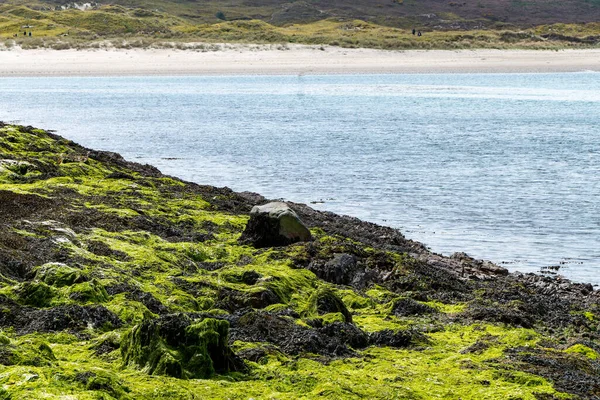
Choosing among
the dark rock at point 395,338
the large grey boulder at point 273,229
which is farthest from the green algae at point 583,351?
the large grey boulder at point 273,229

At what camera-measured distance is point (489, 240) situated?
47.8 ft

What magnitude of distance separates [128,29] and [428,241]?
7810 cm

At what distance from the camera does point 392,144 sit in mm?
29906

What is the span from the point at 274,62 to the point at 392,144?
1393 inches

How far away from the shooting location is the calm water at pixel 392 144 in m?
16.0

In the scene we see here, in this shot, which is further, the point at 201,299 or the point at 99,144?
the point at 99,144

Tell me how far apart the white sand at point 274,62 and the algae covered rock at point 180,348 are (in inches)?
2129

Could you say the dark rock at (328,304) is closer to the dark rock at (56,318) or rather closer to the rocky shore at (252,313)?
the rocky shore at (252,313)

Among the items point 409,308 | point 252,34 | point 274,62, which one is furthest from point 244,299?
→ point 252,34

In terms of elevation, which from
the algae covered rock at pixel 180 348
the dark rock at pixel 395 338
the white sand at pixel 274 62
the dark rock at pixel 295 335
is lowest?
the dark rock at pixel 395 338

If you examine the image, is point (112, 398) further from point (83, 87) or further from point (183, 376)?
point (83, 87)

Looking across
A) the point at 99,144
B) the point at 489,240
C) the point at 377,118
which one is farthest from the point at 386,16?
the point at 489,240

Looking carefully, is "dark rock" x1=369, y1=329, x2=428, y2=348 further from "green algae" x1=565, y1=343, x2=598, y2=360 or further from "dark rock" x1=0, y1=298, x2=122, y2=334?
"dark rock" x1=0, y1=298, x2=122, y2=334

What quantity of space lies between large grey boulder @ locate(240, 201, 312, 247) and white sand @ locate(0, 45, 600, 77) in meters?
48.9
